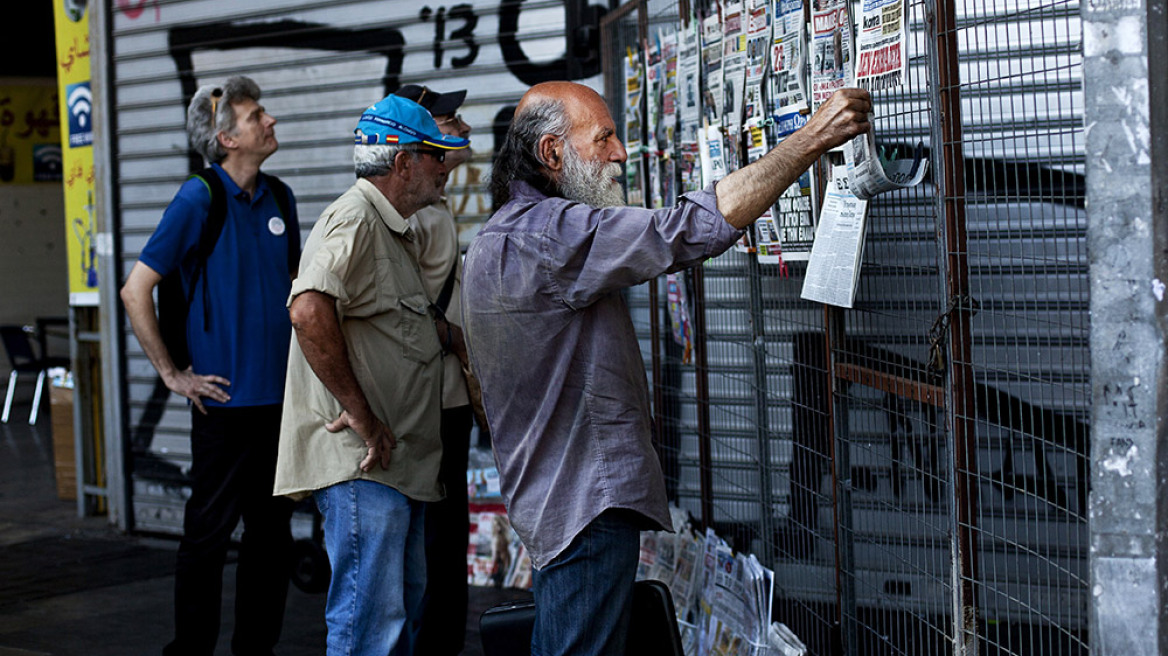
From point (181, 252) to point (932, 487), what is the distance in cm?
277

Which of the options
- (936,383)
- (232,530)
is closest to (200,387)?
(232,530)

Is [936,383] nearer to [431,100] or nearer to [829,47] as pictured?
[829,47]

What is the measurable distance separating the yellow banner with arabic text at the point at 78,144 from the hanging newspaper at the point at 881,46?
6.06 metres

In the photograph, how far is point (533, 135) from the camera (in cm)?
295

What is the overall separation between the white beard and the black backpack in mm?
2158

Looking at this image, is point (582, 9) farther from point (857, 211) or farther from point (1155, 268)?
point (1155, 268)

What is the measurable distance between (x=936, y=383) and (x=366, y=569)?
166 centimetres

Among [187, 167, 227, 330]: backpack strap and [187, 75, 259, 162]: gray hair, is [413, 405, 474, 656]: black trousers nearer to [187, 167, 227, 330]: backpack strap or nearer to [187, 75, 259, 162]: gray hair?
[187, 167, 227, 330]: backpack strap

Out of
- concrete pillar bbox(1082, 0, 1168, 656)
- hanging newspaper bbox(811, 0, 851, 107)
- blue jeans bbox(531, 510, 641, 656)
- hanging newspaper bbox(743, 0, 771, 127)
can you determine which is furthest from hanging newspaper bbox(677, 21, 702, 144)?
concrete pillar bbox(1082, 0, 1168, 656)

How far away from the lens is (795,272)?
3.83 m

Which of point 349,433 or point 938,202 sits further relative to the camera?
point 349,433

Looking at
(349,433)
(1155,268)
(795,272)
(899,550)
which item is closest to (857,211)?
(795,272)

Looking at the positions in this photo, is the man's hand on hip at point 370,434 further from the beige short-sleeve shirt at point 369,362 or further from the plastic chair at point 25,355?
the plastic chair at point 25,355

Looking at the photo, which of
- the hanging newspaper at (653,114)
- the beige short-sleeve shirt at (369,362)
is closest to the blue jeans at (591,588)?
the beige short-sleeve shirt at (369,362)
